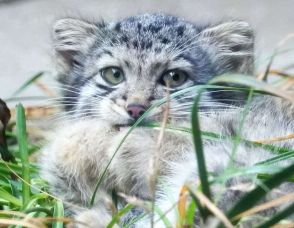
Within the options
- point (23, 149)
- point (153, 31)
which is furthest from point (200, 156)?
point (153, 31)

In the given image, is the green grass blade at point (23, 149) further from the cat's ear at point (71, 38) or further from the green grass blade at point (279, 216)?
the green grass blade at point (279, 216)

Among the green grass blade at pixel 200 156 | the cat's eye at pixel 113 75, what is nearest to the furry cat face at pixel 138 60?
the cat's eye at pixel 113 75

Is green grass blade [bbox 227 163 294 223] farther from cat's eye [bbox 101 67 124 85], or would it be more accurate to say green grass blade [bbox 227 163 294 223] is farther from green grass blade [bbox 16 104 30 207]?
cat's eye [bbox 101 67 124 85]

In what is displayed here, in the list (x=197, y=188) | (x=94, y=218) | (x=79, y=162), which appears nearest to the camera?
(x=197, y=188)

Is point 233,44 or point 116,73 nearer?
point 116,73

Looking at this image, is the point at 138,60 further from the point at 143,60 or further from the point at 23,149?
the point at 23,149

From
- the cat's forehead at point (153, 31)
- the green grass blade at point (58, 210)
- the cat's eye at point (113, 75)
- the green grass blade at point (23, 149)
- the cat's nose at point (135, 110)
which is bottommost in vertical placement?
the green grass blade at point (58, 210)

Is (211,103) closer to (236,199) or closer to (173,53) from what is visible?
(173,53)

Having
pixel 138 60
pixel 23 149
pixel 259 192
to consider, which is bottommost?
pixel 23 149
